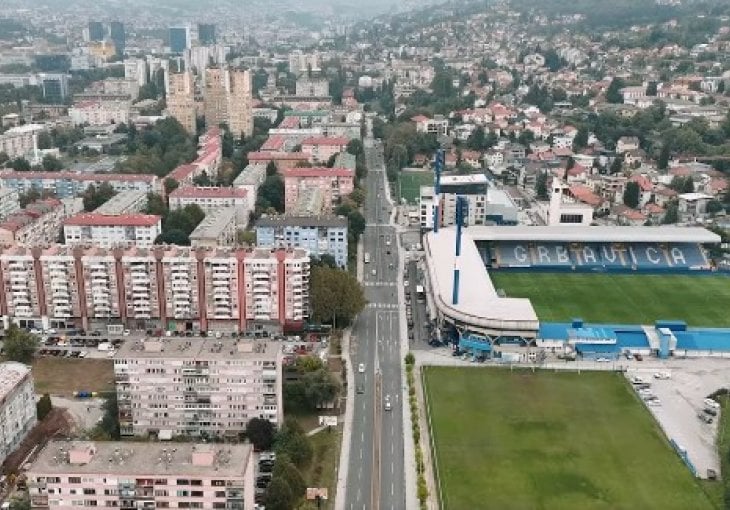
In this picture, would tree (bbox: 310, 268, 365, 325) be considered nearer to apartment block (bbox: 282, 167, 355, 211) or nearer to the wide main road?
the wide main road

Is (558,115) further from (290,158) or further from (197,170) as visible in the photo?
(197,170)

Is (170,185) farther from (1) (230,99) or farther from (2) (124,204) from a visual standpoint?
(1) (230,99)

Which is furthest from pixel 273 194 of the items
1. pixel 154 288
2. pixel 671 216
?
pixel 671 216

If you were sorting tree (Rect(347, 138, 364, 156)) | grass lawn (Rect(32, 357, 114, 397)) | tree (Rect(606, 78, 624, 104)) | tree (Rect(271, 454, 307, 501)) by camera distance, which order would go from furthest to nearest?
tree (Rect(606, 78, 624, 104)) → tree (Rect(347, 138, 364, 156)) → grass lawn (Rect(32, 357, 114, 397)) → tree (Rect(271, 454, 307, 501))

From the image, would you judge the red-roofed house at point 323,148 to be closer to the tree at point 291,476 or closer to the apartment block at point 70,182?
the apartment block at point 70,182

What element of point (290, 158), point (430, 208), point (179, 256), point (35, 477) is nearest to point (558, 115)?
point (290, 158)

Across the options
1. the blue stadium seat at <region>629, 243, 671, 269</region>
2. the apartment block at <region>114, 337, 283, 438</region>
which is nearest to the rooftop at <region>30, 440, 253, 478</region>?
the apartment block at <region>114, 337, 283, 438</region>
